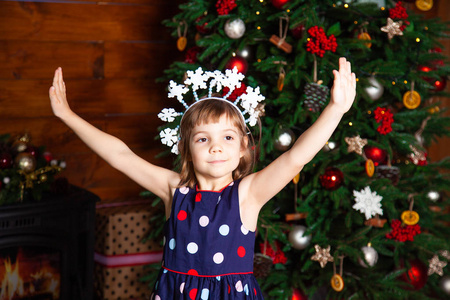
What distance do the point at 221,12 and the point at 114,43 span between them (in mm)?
775

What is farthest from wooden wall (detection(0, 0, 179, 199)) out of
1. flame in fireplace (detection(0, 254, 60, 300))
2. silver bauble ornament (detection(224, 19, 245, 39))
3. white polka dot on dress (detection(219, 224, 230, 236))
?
white polka dot on dress (detection(219, 224, 230, 236))

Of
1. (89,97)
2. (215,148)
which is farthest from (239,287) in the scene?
(89,97)

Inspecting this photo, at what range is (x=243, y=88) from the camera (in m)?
2.11

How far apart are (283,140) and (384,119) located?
46 cm

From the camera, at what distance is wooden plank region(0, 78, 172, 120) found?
2.50 meters

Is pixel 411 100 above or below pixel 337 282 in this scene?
above

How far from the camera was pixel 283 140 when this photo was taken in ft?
7.05

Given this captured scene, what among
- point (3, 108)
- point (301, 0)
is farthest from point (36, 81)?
point (301, 0)

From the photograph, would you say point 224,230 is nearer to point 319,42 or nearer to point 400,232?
point 319,42

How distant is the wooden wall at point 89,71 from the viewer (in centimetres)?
250

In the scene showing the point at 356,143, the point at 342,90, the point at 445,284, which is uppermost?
the point at 342,90

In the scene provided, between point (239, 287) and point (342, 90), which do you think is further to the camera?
point (239, 287)

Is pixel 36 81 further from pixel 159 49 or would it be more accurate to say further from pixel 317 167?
pixel 317 167

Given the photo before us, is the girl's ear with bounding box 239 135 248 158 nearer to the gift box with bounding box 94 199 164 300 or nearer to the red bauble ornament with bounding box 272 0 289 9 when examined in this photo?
the red bauble ornament with bounding box 272 0 289 9
